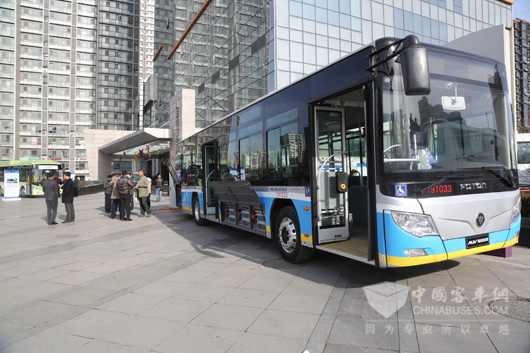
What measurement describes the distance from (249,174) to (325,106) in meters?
2.65

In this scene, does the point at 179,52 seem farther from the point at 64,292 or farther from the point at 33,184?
the point at 64,292

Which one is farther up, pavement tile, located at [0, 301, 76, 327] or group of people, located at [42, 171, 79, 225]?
group of people, located at [42, 171, 79, 225]

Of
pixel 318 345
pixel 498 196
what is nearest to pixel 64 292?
pixel 318 345

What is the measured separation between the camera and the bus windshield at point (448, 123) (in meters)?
4.29

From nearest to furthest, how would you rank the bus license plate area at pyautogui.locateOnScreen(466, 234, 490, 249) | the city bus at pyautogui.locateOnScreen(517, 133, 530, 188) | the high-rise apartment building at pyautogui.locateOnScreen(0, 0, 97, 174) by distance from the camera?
the bus license plate area at pyautogui.locateOnScreen(466, 234, 490, 249), the city bus at pyautogui.locateOnScreen(517, 133, 530, 188), the high-rise apartment building at pyautogui.locateOnScreen(0, 0, 97, 174)

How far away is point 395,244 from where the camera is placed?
418 cm

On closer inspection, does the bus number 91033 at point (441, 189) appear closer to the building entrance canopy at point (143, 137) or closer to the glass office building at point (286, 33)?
the glass office building at point (286, 33)

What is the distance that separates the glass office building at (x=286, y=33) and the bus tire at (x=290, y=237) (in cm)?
2521

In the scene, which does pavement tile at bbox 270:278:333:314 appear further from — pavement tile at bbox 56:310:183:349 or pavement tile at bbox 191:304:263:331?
pavement tile at bbox 56:310:183:349

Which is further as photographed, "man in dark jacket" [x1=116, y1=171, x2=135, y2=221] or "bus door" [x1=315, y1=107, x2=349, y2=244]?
"man in dark jacket" [x1=116, y1=171, x2=135, y2=221]

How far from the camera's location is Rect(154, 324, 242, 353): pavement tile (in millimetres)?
3283

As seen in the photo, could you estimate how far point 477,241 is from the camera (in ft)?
14.7

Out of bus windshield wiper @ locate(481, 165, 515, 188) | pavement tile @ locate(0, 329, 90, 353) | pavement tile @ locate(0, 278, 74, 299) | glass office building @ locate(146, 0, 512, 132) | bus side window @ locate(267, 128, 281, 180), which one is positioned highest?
glass office building @ locate(146, 0, 512, 132)

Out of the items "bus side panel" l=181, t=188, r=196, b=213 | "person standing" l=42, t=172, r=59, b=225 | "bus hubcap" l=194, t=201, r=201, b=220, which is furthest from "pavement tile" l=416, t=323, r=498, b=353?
"person standing" l=42, t=172, r=59, b=225
